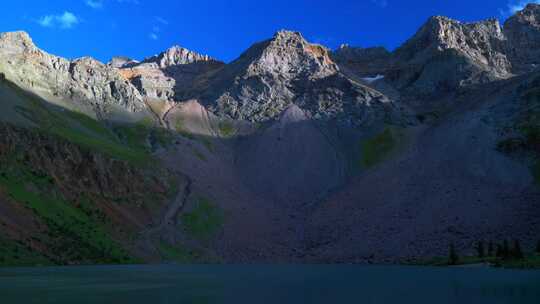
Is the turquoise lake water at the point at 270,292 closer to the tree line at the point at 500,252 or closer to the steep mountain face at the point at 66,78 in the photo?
the tree line at the point at 500,252

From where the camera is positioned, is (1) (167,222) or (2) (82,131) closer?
(1) (167,222)

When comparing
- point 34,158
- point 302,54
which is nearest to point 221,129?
point 302,54

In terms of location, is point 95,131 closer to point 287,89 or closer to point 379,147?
point 287,89

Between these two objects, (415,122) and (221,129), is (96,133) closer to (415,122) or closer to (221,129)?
(221,129)

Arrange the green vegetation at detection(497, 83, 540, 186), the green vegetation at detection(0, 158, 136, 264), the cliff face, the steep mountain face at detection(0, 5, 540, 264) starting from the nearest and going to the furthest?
1. the cliff face
2. the green vegetation at detection(0, 158, 136, 264)
3. the steep mountain face at detection(0, 5, 540, 264)
4. the green vegetation at detection(497, 83, 540, 186)

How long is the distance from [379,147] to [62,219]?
3431 inches

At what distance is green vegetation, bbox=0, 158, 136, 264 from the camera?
248 feet

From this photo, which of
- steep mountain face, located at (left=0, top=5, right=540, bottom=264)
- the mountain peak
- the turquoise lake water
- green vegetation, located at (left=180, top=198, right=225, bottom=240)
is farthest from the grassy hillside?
the turquoise lake water

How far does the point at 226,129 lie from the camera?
532 ft

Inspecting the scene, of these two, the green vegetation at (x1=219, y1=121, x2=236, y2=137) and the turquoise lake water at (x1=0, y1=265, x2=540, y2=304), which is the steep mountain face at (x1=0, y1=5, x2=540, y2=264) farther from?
the turquoise lake water at (x1=0, y1=265, x2=540, y2=304)

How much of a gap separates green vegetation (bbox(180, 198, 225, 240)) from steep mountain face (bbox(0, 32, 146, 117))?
177 feet

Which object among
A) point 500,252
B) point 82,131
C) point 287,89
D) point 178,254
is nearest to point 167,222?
point 178,254

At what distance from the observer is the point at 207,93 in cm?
18175

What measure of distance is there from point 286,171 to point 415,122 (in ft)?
146
